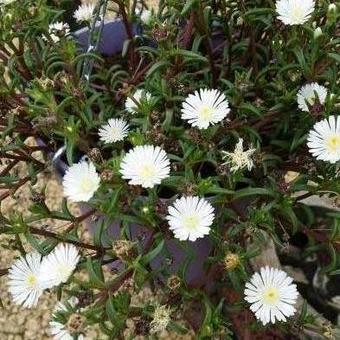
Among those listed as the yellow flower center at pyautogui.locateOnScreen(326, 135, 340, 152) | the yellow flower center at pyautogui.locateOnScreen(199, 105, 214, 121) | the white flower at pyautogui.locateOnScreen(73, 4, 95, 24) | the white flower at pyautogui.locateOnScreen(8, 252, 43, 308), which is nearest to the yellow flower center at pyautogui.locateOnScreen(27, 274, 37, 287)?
the white flower at pyautogui.locateOnScreen(8, 252, 43, 308)

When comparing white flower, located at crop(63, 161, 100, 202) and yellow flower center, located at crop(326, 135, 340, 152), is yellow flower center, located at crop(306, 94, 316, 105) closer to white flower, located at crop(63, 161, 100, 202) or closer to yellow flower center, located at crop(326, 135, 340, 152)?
yellow flower center, located at crop(326, 135, 340, 152)

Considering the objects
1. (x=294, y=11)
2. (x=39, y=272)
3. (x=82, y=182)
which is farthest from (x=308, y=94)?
(x=39, y=272)

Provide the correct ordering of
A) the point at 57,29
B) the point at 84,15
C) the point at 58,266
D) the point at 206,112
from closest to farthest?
the point at 58,266, the point at 206,112, the point at 57,29, the point at 84,15

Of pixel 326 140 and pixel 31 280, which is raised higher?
pixel 326 140

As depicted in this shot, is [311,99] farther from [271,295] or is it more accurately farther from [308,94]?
[271,295]

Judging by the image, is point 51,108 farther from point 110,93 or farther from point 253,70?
point 253,70

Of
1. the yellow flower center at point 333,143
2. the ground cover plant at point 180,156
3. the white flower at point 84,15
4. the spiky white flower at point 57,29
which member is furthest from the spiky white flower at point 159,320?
the white flower at point 84,15

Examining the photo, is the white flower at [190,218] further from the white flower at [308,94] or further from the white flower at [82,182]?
the white flower at [308,94]
